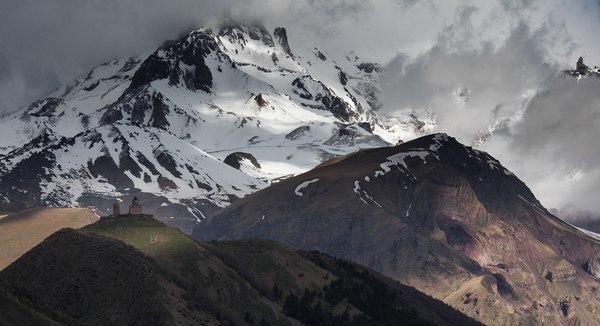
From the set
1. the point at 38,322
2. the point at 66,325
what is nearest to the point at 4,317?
the point at 38,322

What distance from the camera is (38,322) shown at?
596 feet

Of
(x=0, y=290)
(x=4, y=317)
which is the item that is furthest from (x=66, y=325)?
(x=4, y=317)

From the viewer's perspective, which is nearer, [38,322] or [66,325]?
[38,322]

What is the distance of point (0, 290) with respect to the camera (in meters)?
199

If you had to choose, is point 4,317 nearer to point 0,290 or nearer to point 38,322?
point 38,322

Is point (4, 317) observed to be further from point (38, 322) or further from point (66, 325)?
point (66, 325)

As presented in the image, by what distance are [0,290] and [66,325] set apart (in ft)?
37.7

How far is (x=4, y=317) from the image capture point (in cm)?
17462

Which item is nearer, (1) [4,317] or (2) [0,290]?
(1) [4,317]

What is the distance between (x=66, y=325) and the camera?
19912 centimetres

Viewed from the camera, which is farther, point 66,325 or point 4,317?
point 66,325

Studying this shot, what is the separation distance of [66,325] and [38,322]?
1771cm

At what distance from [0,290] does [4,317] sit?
2518 centimetres
